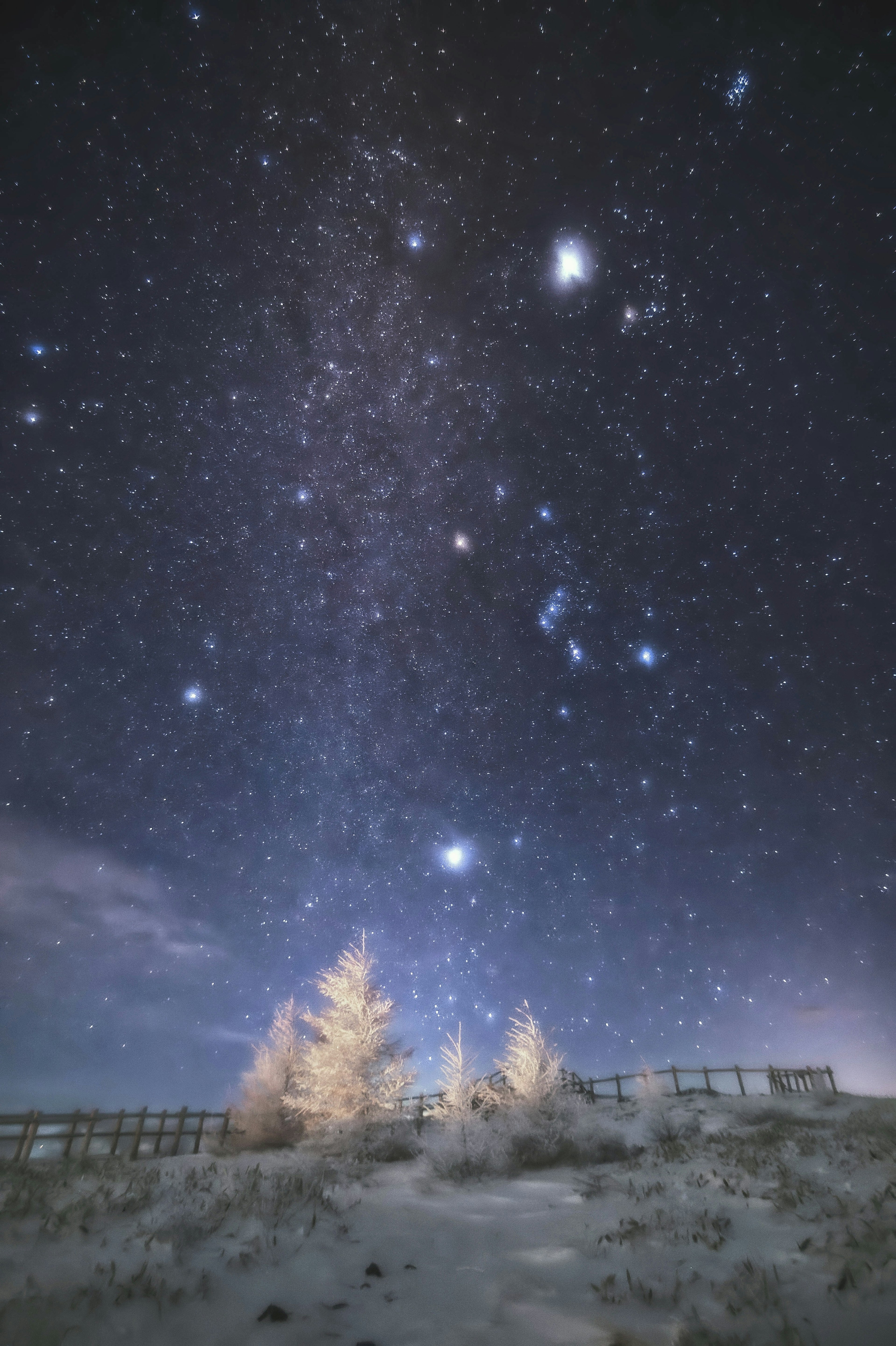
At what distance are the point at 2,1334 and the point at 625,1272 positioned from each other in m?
5.51

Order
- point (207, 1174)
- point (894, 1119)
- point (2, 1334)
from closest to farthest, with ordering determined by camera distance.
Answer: point (2, 1334) < point (207, 1174) < point (894, 1119)

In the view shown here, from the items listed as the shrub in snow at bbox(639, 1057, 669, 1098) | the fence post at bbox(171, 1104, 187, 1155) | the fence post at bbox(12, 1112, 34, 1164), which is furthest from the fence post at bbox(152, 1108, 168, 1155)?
the shrub in snow at bbox(639, 1057, 669, 1098)

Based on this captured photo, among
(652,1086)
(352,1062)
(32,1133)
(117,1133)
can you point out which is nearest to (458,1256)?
(352,1062)

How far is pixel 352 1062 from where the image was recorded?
48.8ft

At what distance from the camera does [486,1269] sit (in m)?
6.00

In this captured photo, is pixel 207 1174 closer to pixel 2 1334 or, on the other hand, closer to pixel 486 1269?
pixel 486 1269

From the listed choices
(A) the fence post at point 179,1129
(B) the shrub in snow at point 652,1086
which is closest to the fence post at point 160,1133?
(A) the fence post at point 179,1129

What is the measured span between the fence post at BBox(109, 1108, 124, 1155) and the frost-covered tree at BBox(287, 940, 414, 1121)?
4.76m

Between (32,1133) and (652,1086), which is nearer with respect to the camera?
(32,1133)

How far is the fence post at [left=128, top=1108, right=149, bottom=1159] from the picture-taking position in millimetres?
15750

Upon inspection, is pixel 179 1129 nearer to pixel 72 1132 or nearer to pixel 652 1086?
pixel 72 1132

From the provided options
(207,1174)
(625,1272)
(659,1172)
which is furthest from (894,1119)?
(207,1174)

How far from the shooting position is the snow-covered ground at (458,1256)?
448 centimetres

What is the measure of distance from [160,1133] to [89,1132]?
2.60 m
